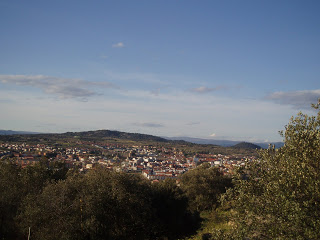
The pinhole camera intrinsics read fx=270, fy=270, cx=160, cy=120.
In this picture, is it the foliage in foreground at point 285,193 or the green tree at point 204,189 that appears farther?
the green tree at point 204,189

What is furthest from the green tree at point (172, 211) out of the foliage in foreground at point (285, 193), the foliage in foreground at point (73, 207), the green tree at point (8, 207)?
the foliage in foreground at point (285, 193)

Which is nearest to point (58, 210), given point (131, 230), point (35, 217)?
point (35, 217)

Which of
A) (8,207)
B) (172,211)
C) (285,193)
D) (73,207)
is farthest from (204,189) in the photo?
(285,193)

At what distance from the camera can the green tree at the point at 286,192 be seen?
32.9 ft

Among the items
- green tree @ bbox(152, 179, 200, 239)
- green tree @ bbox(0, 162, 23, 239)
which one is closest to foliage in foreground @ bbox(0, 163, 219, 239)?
green tree @ bbox(0, 162, 23, 239)

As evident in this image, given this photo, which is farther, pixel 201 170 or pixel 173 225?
pixel 201 170

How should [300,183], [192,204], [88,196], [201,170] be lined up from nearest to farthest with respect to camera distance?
[300,183]
[88,196]
[192,204]
[201,170]

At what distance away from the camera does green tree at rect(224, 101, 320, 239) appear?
10.0 meters

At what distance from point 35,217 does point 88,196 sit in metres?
3.67

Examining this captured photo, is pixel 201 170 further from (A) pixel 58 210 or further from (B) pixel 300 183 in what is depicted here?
(B) pixel 300 183

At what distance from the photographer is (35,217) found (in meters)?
17.5

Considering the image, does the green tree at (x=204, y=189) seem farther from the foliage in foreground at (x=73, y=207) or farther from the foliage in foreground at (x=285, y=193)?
the foliage in foreground at (x=285, y=193)

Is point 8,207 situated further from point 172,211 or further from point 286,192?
point 286,192

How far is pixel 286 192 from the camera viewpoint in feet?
34.6
